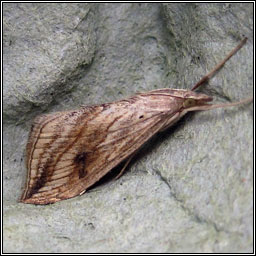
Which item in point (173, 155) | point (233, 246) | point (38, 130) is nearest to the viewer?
point (233, 246)

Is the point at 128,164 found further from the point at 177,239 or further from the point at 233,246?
the point at 233,246

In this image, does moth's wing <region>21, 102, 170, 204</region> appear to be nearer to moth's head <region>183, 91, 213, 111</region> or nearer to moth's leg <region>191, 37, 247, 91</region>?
moth's head <region>183, 91, 213, 111</region>

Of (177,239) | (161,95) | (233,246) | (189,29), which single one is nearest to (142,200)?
(177,239)

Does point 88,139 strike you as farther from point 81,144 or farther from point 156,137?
point 156,137

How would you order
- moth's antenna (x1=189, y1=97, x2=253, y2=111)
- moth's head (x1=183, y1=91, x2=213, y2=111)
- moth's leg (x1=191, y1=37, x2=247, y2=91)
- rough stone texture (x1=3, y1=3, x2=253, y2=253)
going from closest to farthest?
rough stone texture (x1=3, y1=3, x2=253, y2=253) → moth's antenna (x1=189, y1=97, x2=253, y2=111) → moth's leg (x1=191, y1=37, x2=247, y2=91) → moth's head (x1=183, y1=91, x2=213, y2=111)

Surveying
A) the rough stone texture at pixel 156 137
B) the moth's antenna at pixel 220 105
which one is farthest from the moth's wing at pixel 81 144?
the moth's antenna at pixel 220 105

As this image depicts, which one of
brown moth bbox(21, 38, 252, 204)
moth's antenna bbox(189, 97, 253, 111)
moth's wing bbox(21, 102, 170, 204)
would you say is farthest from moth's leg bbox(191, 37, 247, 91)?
moth's wing bbox(21, 102, 170, 204)

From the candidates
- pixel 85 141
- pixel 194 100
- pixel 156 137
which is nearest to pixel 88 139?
pixel 85 141
